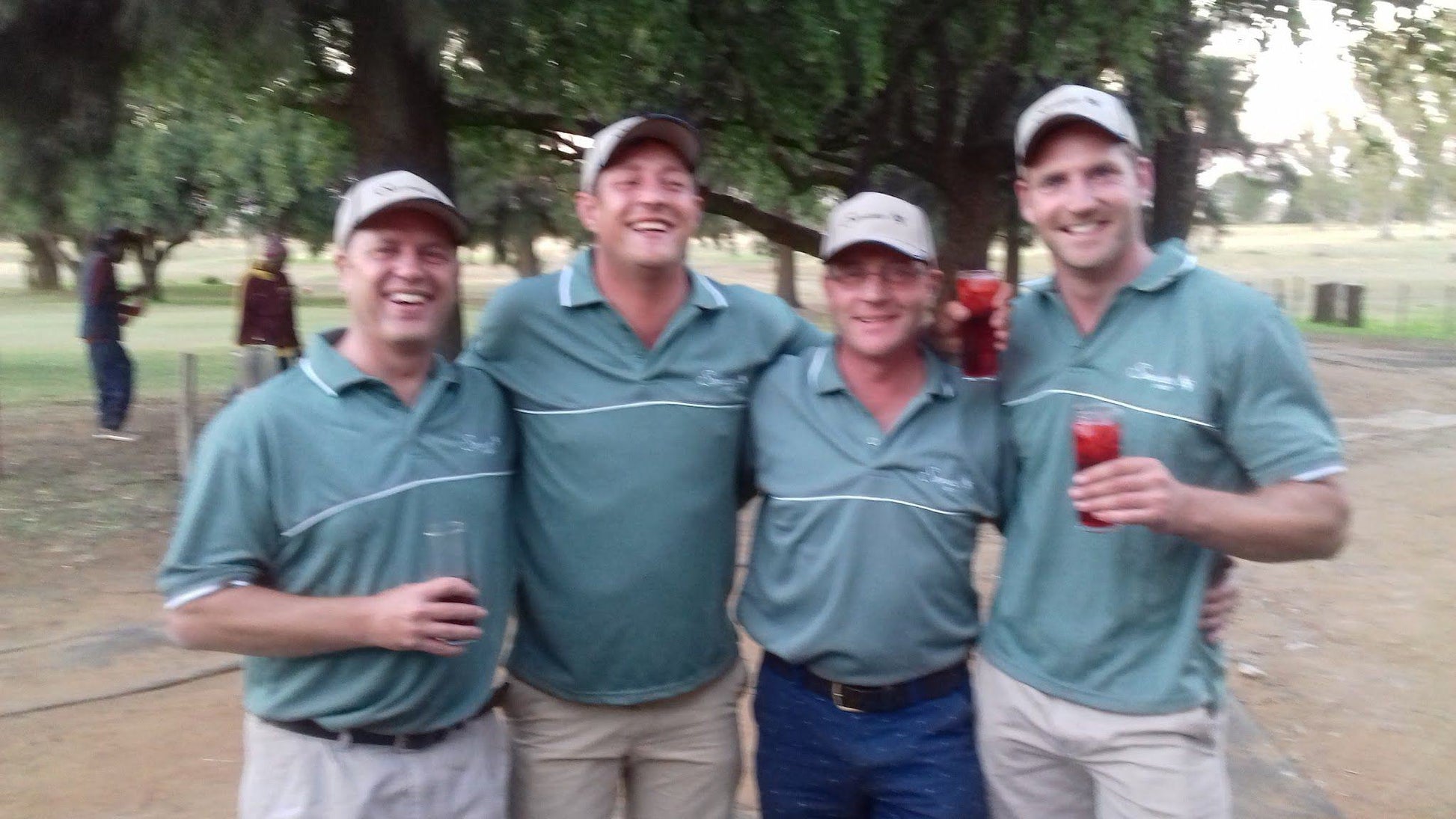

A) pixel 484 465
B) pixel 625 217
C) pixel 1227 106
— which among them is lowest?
pixel 484 465

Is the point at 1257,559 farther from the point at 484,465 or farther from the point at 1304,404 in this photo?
the point at 484,465

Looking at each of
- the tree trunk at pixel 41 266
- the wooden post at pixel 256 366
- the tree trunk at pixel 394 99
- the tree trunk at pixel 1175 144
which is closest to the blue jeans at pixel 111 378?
the wooden post at pixel 256 366

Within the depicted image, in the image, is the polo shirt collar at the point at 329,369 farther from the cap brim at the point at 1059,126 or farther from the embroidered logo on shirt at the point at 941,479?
the cap brim at the point at 1059,126

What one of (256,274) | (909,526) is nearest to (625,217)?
(909,526)

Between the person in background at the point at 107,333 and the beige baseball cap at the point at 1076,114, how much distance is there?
11183 millimetres

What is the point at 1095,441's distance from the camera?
93.1 inches

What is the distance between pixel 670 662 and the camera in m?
2.95

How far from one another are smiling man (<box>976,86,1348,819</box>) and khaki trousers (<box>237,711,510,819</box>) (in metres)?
1.23

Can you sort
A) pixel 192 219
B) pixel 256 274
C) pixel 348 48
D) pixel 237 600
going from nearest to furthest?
pixel 237 600 < pixel 348 48 < pixel 256 274 < pixel 192 219

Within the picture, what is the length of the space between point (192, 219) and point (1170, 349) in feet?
121

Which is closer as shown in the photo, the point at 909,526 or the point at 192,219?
the point at 909,526

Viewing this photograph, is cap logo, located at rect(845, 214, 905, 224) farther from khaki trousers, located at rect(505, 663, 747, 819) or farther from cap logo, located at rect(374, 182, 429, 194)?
khaki trousers, located at rect(505, 663, 747, 819)

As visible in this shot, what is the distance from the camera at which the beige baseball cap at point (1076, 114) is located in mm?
2648

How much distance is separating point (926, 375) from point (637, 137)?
35.4 inches
